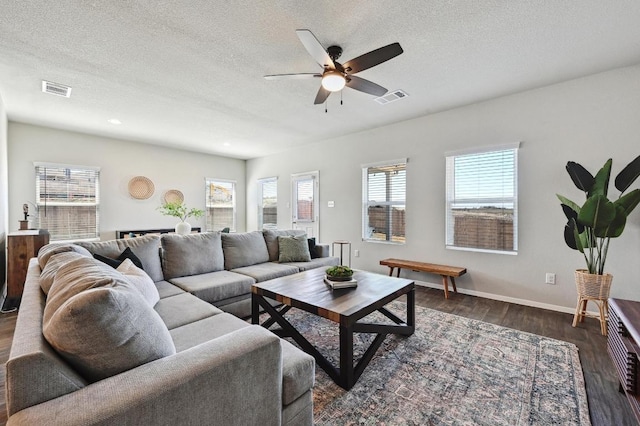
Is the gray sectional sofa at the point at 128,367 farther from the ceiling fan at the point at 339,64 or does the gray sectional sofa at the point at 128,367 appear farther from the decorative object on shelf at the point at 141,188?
the decorative object on shelf at the point at 141,188

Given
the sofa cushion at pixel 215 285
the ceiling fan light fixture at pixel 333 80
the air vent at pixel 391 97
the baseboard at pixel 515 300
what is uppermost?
the air vent at pixel 391 97

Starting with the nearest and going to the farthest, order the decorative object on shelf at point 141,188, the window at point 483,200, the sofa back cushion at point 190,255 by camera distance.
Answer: the sofa back cushion at point 190,255 → the window at point 483,200 → the decorative object on shelf at point 141,188

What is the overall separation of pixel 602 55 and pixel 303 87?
9.67 ft

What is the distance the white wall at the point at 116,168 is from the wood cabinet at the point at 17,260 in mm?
1649

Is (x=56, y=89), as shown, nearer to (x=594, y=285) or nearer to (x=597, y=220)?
(x=597, y=220)

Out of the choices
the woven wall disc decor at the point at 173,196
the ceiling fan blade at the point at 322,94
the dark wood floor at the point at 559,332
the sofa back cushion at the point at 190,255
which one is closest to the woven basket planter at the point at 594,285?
the dark wood floor at the point at 559,332

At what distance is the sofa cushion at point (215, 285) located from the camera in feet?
8.64

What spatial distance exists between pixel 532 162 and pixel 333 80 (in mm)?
2736

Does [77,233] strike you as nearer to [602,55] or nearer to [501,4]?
[501,4]

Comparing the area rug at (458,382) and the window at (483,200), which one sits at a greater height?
the window at (483,200)

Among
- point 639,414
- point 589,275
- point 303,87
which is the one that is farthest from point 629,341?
point 303,87

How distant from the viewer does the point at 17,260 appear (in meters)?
3.42

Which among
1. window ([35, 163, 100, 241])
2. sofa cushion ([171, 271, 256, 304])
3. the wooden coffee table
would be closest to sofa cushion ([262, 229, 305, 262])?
sofa cushion ([171, 271, 256, 304])

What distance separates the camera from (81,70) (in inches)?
112
